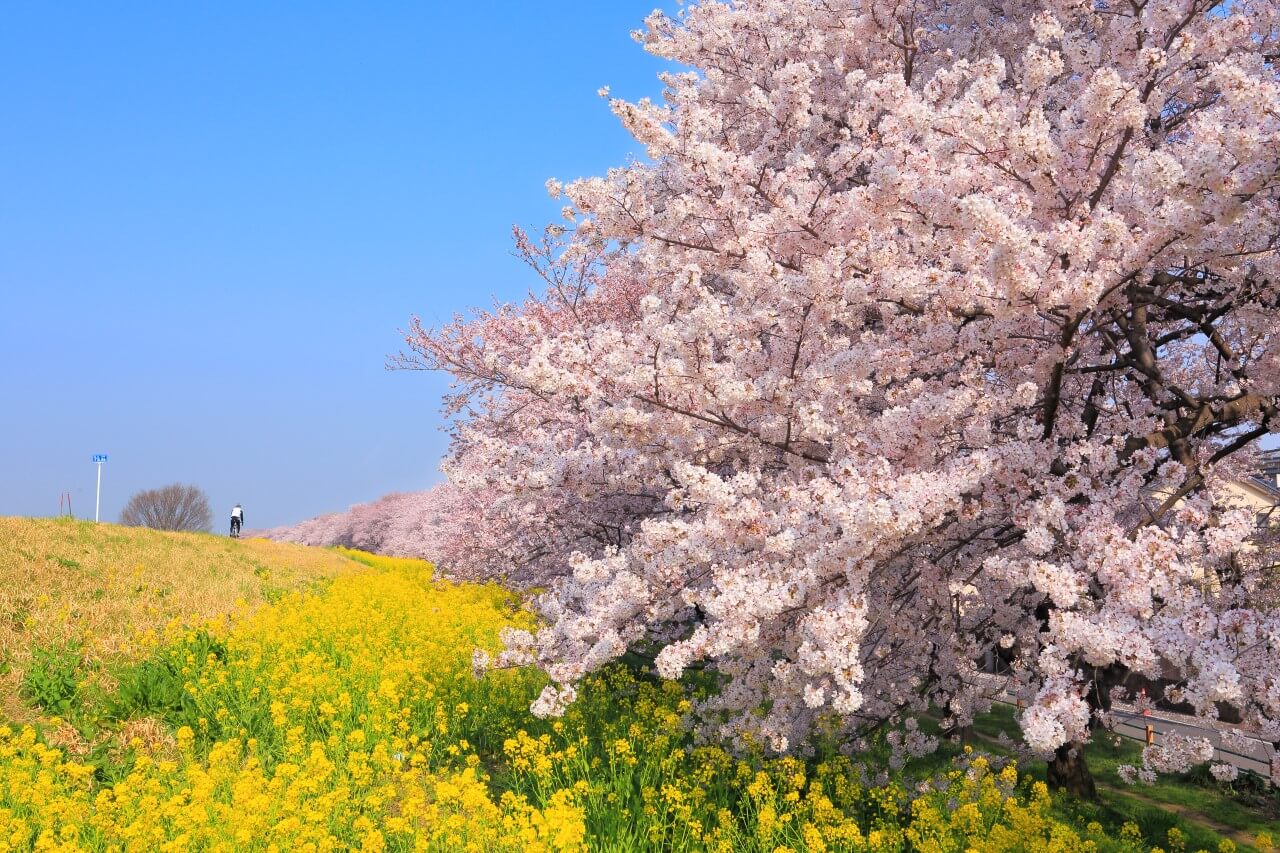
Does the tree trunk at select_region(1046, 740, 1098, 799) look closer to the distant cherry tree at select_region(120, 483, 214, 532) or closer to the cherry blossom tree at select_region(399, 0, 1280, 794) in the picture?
the cherry blossom tree at select_region(399, 0, 1280, 794)

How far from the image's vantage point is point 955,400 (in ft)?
22.4

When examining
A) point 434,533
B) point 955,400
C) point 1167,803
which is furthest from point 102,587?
point 434,533

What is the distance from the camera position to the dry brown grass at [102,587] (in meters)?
12.3

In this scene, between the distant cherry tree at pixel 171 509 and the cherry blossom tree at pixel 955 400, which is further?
the distant cherry tree at pixel 171 509

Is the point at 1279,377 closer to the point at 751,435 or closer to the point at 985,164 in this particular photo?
the point at 985,164

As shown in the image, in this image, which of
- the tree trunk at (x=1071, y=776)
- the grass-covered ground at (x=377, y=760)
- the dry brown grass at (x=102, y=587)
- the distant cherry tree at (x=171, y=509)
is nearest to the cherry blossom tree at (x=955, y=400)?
the tree trunk at (x=1071, y=776)

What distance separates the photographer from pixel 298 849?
6.30 meters

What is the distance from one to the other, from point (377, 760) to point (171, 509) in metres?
41.8

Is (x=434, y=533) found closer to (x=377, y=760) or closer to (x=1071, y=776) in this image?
(x=1071, y=776)

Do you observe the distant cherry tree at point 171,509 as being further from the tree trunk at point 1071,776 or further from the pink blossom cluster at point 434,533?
the tree trunk at point 1071,776

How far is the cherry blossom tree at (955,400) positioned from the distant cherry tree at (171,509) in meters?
39.1

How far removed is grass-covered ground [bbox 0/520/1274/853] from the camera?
7.05 metres

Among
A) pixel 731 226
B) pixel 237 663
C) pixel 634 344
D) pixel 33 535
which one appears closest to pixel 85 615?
pixel 237 663

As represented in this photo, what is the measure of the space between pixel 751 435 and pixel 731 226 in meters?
1.95
